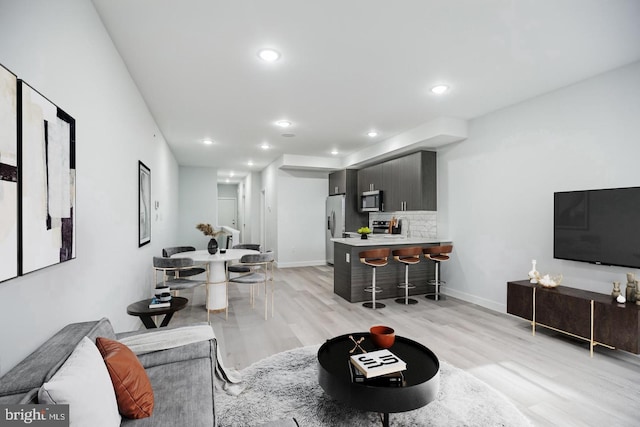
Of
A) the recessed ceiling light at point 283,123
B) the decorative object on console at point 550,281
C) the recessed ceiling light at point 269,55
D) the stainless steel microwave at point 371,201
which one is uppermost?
the recessed ceiling light at point 269,55

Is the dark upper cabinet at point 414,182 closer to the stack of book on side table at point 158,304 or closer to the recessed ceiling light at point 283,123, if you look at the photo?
the recessed ceiling light at point 283,123

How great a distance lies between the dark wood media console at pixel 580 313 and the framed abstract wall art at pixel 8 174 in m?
4.21

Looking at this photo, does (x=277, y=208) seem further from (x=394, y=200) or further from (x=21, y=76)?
(x=21, y=76)

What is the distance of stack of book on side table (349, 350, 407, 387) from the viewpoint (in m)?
1.73

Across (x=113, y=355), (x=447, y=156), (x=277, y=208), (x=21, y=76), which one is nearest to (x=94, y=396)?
(x=113, y=355)

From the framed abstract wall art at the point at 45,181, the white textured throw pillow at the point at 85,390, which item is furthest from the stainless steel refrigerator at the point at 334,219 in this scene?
the white textured throw pillow at the point at 85,390

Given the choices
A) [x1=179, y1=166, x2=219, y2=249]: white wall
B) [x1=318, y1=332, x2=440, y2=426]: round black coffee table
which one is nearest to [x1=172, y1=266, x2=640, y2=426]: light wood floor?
[x1=318, y1=332, x2=440, y2=426]: round black coffee table

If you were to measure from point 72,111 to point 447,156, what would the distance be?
5.01m

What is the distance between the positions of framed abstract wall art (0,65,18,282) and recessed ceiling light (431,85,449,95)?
359 cm

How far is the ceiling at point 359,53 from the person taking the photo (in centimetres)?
226

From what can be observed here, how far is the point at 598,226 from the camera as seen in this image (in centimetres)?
321

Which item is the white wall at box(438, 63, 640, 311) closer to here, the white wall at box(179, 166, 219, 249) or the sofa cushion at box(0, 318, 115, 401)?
the sofa cushion at box(0, 318, 115, 401)

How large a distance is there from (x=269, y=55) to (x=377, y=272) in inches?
139

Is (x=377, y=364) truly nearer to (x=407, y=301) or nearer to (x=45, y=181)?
(x=45, y=181)
